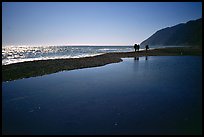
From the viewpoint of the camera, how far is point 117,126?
8.48 m

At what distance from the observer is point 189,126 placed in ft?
26.9

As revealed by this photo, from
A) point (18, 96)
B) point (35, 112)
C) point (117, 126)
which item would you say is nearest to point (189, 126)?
point (117, 126)

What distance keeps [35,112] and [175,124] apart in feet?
26.0

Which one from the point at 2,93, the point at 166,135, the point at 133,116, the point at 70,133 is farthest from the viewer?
the point at 2,93

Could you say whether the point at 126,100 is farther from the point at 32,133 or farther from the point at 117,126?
A: the point at 32,133

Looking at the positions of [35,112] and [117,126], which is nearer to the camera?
[117,126]

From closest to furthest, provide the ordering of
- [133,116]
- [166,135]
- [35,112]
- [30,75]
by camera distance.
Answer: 1. [166,135]
2. [133,116]
3. [35,112]
4. [30,75]

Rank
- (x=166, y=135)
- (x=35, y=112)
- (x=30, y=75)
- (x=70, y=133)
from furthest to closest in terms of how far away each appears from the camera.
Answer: (x=30, y=75) → (x=35, y=112) → (x=70, y=133) → (x=166, y=135)

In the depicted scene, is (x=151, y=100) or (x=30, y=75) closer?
(x=151, y=100)

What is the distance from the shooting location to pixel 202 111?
32.6 feet

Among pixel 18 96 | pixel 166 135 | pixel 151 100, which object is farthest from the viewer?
pixel 18 96

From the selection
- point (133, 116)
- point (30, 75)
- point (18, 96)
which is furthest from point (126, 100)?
point (30, 75)

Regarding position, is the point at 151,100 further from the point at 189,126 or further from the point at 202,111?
the point at 189,126

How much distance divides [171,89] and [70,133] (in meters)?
10.1
